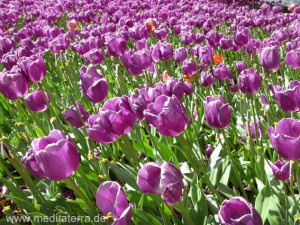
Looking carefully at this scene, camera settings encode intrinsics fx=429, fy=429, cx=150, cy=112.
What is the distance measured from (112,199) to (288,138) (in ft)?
1.79

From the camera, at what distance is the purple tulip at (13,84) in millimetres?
2211

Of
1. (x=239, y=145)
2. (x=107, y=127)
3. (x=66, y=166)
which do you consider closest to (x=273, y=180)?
(x=239, y=145)

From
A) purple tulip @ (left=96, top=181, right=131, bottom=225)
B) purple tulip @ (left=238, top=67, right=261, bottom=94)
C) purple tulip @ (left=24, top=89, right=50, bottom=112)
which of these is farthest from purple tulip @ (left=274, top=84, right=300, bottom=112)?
purple tulip @ (left=24, top=89, right=50, bottom=112)

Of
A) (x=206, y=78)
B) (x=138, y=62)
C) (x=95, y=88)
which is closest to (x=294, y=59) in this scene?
(x=206, y=78)

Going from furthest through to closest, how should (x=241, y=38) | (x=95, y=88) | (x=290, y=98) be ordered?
(x=241, y=38) < (x=95, y=88) < (x=290, y=98)

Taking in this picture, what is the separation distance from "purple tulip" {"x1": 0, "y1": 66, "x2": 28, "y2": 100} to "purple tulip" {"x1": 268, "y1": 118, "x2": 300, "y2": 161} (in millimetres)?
1420

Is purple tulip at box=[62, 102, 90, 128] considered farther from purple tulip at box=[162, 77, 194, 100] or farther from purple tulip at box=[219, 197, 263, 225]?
purple tulip at box=[219, 197, 263, 225]

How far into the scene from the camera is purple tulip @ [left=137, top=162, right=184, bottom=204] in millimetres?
1260

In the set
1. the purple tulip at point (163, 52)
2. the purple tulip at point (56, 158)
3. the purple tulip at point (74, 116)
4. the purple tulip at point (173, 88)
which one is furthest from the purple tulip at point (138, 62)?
the purple tulip at point (56, 158)

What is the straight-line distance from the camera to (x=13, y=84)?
7.30 ft

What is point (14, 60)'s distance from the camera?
304 cm

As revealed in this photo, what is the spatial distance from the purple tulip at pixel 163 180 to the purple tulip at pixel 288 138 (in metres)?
0.31

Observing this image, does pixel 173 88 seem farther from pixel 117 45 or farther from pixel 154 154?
pixel 117 45

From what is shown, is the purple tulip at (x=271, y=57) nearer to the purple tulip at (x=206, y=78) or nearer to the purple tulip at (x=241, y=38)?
the purple tulip at (x=206, y=78)
